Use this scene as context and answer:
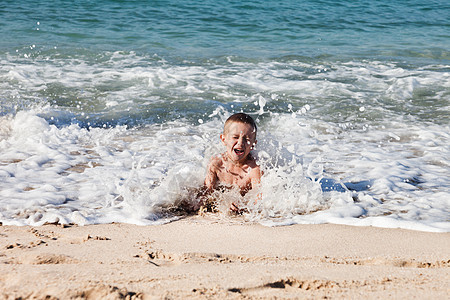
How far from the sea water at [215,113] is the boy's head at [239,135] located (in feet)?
0.78

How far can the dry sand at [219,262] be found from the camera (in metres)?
2.21

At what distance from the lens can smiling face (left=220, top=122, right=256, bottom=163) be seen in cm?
391

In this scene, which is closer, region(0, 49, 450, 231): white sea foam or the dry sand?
the dry sand

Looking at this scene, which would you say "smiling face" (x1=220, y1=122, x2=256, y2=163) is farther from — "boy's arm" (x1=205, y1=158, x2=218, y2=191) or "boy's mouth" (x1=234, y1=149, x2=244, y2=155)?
"boy's arm" (x1=205, y1=158, x2=218, y2=191)

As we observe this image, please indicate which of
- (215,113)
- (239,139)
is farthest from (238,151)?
(215,113)

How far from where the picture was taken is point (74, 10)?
15891 millimetres

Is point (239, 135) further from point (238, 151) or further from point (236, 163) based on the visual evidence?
point (236, 163)

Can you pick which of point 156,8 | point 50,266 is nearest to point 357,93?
point 50,266

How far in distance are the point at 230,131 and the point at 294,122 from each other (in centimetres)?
273

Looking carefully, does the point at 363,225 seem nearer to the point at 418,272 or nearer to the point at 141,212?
the point at 418,272

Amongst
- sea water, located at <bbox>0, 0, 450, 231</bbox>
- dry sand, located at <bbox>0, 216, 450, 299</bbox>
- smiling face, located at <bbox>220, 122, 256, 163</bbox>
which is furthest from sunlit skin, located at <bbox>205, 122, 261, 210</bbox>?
dry sand, located at <bbox>0, 216, 450, 299</bbox>

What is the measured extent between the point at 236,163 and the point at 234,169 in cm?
5

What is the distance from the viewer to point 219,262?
271cm

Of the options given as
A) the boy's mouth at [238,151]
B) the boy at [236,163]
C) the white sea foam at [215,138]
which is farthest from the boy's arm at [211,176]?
the boy's mouth at [238,151]
